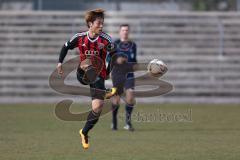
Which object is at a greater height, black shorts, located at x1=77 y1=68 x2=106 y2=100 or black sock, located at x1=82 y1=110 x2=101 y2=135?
black shorts, located at x1=77 y1=68 x2=106 y2=100

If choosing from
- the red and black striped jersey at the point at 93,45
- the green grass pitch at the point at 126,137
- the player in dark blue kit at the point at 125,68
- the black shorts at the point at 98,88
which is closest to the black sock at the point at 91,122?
the black shorts at the point at 98,88

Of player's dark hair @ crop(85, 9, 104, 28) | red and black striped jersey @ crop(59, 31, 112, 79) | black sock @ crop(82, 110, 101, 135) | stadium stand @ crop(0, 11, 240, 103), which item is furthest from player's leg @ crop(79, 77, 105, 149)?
stadium stand @ crop(0, 11, 240, 103)

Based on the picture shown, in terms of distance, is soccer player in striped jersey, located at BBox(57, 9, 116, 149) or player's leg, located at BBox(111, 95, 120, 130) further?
player's leg, located at BBox(111, 95, 120, 130)

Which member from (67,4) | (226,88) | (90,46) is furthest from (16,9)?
(90,46)

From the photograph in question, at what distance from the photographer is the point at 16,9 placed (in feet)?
75.9

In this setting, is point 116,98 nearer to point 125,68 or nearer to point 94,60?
point 125,68

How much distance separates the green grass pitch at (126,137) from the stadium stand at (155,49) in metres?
2.71

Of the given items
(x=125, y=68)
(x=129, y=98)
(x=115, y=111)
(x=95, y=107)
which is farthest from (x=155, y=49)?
(x=95, y=107)

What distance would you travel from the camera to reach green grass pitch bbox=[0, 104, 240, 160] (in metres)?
9.62

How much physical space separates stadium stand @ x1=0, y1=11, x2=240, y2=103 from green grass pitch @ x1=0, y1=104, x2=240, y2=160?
8.90 feet

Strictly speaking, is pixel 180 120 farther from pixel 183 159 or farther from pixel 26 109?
pixel 183 159

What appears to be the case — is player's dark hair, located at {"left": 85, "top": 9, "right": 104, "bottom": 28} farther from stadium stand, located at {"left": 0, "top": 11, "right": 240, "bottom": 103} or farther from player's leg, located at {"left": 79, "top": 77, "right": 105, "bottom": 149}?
stadium stand, located at {"left": 0, "top": 11, "right": 240, "bottom": 103}

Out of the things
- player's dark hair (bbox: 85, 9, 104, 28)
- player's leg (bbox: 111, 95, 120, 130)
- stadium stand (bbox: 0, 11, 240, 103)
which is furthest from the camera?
stadium stand (bbox: 0, 11, 240, 103)

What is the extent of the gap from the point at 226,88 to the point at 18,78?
6.66 meters
